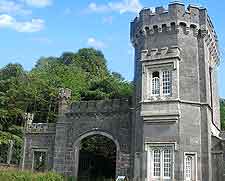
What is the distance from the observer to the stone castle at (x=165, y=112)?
627 inches

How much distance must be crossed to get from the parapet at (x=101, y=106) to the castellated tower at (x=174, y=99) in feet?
4.84

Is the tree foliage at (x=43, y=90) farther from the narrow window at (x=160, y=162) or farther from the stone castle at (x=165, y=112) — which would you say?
the narrow window at (x=160, y=162)

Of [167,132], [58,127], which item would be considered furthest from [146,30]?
[58,127]

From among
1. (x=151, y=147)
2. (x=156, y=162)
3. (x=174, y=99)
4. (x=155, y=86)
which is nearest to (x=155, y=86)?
(x=155, y=86)

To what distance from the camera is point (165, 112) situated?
16.3 meters

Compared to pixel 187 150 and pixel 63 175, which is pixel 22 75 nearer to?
pixel 63 175

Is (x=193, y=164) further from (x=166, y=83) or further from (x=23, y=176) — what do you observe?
(x=23, y=176)

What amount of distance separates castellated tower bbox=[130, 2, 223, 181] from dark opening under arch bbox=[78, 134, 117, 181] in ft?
23.8

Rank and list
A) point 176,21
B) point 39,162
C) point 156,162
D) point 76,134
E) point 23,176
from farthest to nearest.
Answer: point 39,162
point 76,134
point 176,21
point 156,162
point 23,176

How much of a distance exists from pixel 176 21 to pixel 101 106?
652 cm

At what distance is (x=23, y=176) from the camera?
15531 millimetres

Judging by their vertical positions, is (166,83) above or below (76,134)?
above

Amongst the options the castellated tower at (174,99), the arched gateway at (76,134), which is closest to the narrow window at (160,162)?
the castellated tower at (174,99)

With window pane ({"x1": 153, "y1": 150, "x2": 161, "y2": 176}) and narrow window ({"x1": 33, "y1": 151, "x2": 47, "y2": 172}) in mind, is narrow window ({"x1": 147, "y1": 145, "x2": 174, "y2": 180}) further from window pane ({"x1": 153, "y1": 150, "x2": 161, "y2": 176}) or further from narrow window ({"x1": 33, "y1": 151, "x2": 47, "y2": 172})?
narrow window ({"x1": 33, "y1": 151, "x2": 47, "y2": 172})
